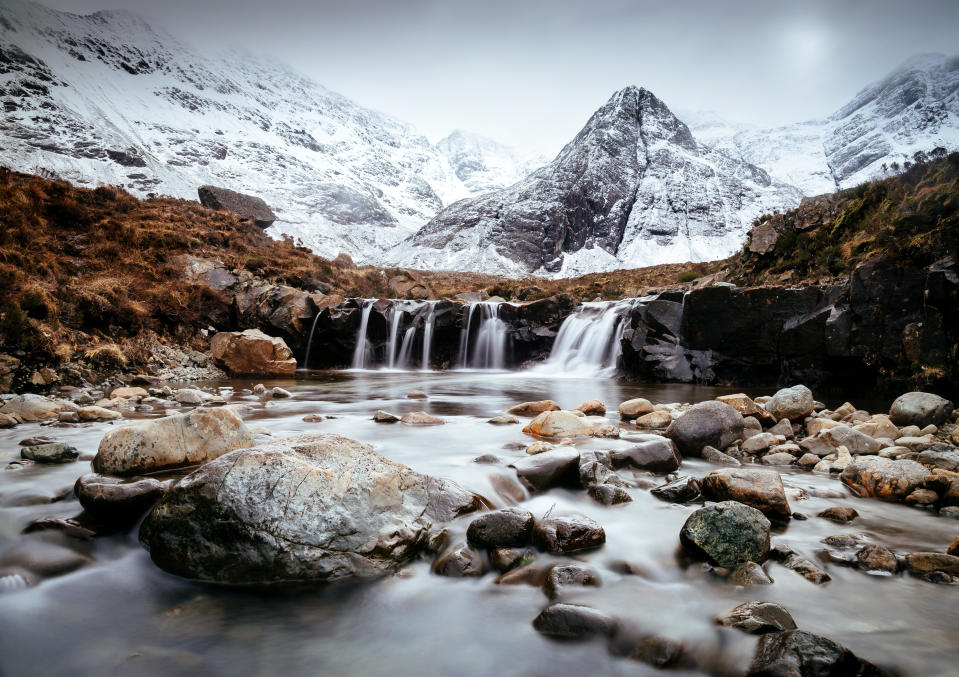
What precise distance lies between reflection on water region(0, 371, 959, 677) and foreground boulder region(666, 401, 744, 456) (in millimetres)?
1688

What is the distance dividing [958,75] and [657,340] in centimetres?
13964

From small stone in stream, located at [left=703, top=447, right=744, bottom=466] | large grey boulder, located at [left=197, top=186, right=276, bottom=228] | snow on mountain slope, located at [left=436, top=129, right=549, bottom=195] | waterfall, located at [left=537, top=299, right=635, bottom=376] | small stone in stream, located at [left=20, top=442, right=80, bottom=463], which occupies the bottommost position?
small stone in stream, located at [left=20, top=442, right=80, bottom=463]

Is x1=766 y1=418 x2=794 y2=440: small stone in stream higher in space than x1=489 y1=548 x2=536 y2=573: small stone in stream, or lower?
higher

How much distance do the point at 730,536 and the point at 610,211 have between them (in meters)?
86.5

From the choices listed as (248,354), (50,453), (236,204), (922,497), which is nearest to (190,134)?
(236,204)

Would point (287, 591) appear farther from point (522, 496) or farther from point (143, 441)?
point (143, 441)

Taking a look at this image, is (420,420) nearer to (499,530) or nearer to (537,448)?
(537,448)

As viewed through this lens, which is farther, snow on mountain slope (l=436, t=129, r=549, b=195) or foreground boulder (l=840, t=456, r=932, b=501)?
snow on mountain slope (l=436, t=129, r=549, b=195)

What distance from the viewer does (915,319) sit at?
340 inches

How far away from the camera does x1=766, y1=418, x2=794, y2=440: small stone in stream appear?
582cm

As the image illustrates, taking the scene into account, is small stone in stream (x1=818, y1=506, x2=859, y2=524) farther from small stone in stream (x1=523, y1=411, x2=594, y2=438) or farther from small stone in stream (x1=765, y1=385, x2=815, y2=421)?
small stone in stream (x1=765, y1=385, x2=815, y2=421)

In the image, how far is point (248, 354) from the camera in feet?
43.8

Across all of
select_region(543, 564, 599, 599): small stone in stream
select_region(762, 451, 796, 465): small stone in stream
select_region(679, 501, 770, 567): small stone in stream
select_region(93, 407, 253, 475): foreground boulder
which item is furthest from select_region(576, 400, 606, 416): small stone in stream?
select_region(93, 407, 253, 475): foreground boulder

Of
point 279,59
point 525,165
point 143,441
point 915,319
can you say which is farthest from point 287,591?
point 279,59
